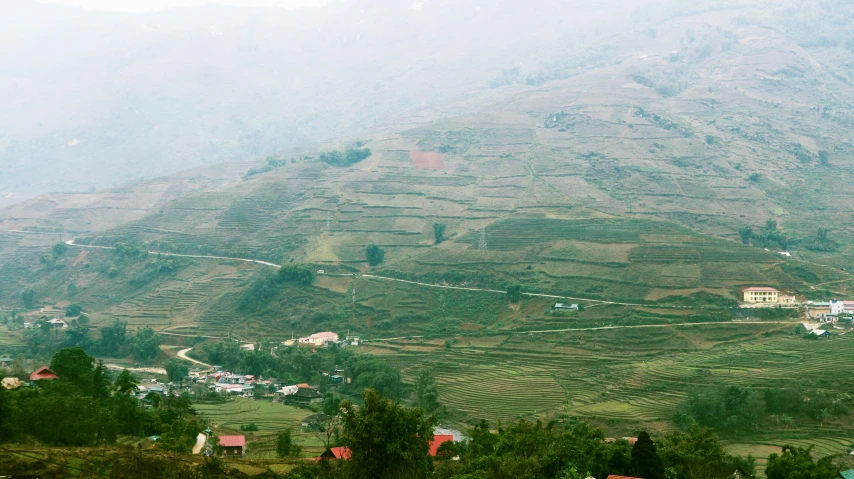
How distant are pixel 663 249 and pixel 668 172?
24.4 metres

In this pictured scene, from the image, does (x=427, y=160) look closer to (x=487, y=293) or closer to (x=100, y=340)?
(x=487, y=293)

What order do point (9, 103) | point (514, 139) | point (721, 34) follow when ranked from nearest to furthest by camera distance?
point (514, 139)
point (721, 34)
point (9, 103)

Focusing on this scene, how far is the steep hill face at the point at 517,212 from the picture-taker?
176ft

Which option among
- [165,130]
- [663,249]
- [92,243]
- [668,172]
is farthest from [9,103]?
[663,249]

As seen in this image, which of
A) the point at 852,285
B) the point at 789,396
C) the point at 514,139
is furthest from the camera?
the point at 514,139

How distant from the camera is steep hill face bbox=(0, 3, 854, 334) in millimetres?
53562

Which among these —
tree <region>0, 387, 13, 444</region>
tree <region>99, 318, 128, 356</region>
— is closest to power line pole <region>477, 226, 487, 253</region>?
tree <region>99, 318, 128, 356</region>

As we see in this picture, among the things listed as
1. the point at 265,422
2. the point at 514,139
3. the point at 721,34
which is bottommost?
the point at 265,422

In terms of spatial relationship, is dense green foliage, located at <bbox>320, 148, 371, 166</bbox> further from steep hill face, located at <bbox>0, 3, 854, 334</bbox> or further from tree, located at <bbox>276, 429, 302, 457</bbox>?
tree, located at <bbox>276, 429, 302, 457</bbox>

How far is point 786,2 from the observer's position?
149 m

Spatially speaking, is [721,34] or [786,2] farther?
[786,2]

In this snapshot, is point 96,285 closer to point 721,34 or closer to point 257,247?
point 257,247

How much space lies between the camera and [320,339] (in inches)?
2005

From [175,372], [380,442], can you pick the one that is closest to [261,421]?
[175,372]
